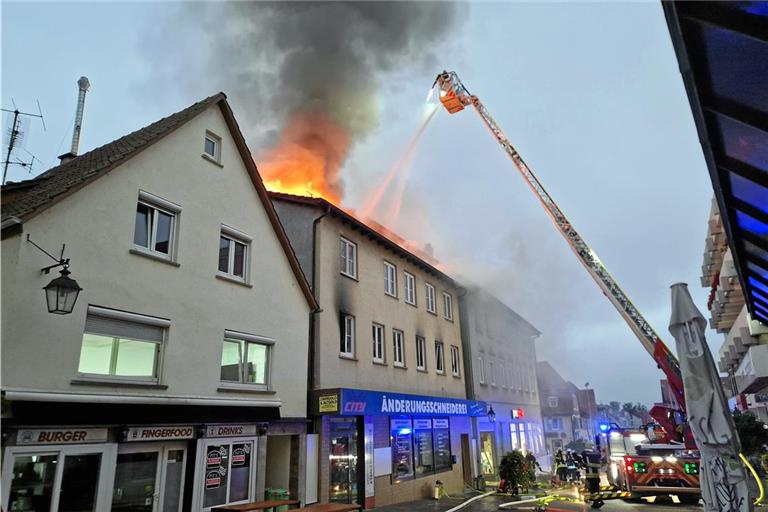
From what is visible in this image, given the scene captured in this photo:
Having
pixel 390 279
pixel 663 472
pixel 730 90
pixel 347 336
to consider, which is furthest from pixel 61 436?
pixel 663 472

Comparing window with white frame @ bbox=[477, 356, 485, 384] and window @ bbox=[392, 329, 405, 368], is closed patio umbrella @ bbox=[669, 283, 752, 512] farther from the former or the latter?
window with white frame @ bbox=[477, 356, 485, 384]

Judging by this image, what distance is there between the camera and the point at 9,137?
14.1 m

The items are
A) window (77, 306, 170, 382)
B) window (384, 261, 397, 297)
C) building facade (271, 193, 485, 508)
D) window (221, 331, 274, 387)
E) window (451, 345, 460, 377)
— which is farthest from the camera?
window (451, 345, 460, 377)

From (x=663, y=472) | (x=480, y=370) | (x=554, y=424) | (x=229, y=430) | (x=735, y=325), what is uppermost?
(x=735, y=325)

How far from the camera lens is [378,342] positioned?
1770 cm

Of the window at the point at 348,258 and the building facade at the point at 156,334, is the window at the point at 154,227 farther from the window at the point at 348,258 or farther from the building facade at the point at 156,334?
the window at the point at 348,258

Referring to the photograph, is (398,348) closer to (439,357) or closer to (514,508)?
(439,357)

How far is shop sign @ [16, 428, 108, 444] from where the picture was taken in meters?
7.58

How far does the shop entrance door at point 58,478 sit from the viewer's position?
7.52 metres

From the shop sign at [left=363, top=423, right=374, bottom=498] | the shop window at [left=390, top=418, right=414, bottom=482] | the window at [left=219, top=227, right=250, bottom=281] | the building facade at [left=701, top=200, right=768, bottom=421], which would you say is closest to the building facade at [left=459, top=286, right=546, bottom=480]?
the shop window at [left=390, top=418, right=414, bottom=482]

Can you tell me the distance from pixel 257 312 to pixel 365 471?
20.1ft

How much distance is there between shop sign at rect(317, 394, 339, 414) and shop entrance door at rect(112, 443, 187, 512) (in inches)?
157

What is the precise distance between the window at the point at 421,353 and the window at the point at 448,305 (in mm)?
3245

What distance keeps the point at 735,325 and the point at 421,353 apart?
747 inches
